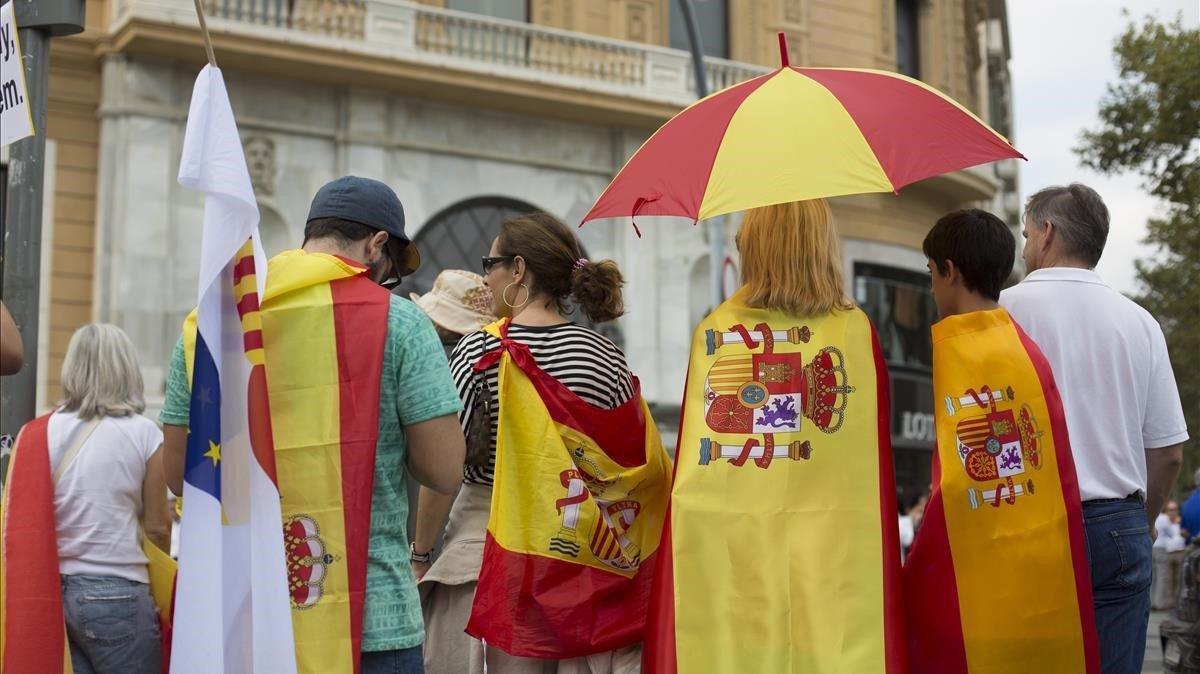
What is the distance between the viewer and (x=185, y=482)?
3578mm

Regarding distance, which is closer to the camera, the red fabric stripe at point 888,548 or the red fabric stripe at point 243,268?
the red fabric stripe at point 243,268

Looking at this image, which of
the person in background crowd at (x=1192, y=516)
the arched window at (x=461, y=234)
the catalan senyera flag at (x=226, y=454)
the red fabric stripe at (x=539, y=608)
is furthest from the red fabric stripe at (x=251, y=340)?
the arched window at (x=461, y=234)

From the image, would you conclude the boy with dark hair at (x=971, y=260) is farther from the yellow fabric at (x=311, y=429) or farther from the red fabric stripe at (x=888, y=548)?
the yellow fabric at (x=311, y=429)

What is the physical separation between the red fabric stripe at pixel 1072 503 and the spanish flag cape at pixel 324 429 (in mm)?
2027

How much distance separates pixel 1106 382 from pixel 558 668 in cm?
196

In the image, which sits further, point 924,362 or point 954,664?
point 924,362

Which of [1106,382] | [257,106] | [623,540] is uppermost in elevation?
[257,106]

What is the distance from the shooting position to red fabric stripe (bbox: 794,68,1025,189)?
4.51m

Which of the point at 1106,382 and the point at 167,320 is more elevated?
the point at 167,320

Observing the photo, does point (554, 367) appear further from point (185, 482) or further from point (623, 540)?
point (185, 482)

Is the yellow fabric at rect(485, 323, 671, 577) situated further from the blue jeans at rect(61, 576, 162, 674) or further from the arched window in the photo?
the arched window

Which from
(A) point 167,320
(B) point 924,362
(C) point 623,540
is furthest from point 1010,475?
(B) point 924,362

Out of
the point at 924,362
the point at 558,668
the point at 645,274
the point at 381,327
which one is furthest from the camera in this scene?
the point at 924,362

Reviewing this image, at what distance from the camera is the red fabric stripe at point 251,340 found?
12.1 feet
